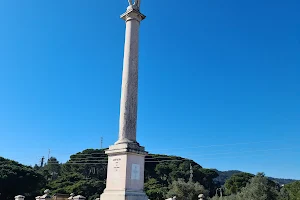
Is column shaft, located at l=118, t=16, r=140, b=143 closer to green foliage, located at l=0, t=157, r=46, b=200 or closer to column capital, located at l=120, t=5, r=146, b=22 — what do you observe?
column capital, located at l=120, t=5, r=146, b=22

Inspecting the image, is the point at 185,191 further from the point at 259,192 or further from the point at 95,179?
the point at 95,179

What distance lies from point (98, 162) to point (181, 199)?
26.9 m

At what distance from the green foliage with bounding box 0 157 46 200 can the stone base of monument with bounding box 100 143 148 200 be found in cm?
2718

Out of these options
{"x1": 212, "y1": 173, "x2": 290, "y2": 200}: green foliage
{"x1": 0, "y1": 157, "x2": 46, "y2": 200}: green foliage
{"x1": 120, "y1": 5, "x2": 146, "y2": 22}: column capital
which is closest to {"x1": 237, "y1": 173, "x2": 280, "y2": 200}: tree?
{"x1": 212, "y1": 173, "x2": 290, "y2": 200}: green foliage

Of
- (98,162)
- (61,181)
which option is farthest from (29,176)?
(98,162)

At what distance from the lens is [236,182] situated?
54.6 m

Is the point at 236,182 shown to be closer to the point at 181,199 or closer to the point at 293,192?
the point at 181,199

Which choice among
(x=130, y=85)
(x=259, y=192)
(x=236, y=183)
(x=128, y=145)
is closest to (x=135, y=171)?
(x=128, y=145)

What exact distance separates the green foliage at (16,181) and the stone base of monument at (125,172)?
27178 mm

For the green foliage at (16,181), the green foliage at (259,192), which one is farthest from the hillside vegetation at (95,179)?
the green foliage at (259,192)

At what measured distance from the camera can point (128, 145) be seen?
9734 millimetres

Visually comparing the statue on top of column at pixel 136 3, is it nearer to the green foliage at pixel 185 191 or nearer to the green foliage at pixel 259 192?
the green foliage at pixel 259 192

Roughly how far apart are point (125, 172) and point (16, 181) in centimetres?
2940

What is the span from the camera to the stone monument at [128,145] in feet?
31.2
